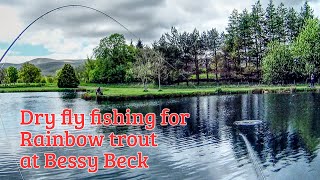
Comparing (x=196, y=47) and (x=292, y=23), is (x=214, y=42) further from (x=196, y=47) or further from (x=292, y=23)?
(x=292, y=23)

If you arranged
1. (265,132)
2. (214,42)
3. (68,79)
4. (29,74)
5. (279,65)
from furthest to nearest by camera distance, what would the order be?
(29,74) → (68,79) → (214,42) → (279,65) → (265,132)

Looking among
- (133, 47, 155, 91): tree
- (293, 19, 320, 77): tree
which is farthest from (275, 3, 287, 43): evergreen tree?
(133, 47, 155, 91): tree

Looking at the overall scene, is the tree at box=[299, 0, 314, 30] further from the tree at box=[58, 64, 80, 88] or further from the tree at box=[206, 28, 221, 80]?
the tree at box=[58, 64, 80, 88]

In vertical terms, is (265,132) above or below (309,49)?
below

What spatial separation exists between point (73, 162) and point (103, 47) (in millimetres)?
66565

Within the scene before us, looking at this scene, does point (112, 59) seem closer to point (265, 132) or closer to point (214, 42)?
point (214, 42)

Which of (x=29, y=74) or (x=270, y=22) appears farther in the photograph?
(x=29, y=74)

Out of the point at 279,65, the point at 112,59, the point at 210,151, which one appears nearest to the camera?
the point at 210,151

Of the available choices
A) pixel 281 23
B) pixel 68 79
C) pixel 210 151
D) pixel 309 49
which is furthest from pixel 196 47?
pixel 210 151

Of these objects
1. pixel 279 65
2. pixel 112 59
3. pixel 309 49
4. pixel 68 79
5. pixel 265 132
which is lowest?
pixel 265 132

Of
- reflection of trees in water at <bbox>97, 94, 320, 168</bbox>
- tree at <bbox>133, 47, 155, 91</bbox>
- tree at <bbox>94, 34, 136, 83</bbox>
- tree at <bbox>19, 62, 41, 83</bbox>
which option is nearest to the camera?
reflection of trees in water at <bbox>97, 94, 320, 168</bbox>

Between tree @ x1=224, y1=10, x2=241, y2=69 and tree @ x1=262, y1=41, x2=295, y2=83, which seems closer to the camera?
tree @ x1=262, y1=41, x2=295, y2=83

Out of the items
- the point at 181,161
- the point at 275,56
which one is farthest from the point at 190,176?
the point at 275,56

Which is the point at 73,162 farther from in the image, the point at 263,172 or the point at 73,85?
the point at 73,85
